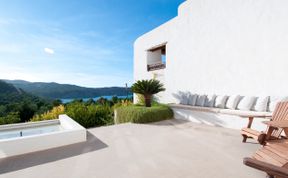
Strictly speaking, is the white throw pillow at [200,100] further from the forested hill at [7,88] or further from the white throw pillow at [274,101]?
the forested hill at [7,88]

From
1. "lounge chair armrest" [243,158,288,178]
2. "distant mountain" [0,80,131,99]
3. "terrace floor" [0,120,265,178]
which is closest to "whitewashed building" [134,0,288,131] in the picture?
"terrace floor" [0,120,265,178]

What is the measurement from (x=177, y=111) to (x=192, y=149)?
351 cm

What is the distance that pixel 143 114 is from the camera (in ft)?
19.6

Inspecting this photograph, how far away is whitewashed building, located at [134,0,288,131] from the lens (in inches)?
195

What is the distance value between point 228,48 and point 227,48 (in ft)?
0.14

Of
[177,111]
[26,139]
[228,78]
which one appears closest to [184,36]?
[228,78]

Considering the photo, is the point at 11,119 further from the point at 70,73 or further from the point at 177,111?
the point at 70,73

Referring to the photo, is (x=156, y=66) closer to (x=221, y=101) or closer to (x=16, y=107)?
(x=221, y=101)

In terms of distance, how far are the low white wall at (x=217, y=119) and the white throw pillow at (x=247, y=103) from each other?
0.48 meters

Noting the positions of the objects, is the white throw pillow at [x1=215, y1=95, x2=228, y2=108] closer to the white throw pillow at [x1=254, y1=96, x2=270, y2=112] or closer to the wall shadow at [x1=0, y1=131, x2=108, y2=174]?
the white throw pillow at [x1=254, y1=96, x2=270, y2=112]

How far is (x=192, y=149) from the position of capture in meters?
3.33

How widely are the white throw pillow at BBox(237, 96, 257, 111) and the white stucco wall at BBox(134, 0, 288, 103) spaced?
41 centimetres

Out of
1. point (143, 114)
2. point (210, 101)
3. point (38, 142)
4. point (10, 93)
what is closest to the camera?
point (38, 142)

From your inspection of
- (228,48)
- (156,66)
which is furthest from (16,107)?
(228,48)
